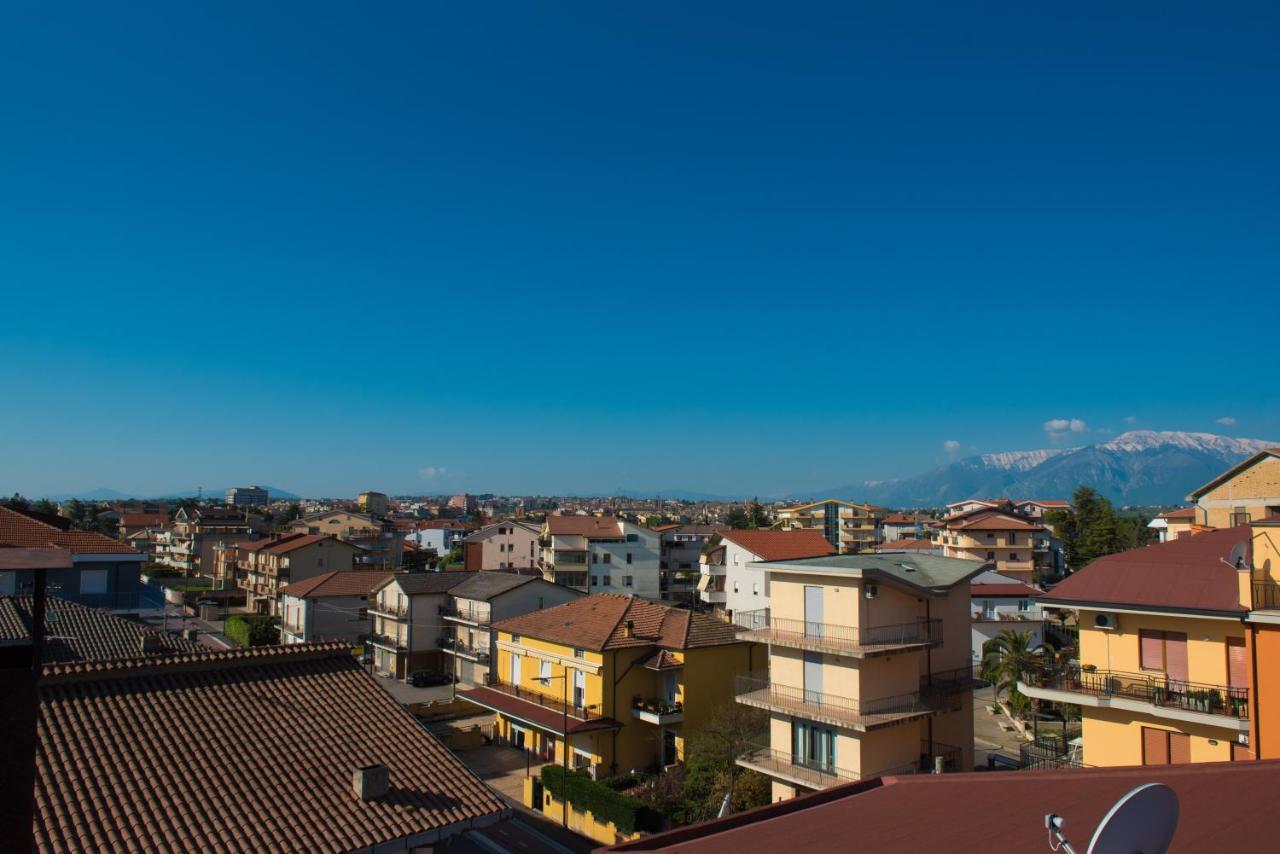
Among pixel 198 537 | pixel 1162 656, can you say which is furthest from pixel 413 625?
pixel 198 537

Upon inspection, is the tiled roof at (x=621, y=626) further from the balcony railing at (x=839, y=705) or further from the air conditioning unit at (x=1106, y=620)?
the air conditioning unit at (x=1106, y=620)

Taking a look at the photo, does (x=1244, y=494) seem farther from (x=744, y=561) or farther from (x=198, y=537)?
(x=198, y=537)

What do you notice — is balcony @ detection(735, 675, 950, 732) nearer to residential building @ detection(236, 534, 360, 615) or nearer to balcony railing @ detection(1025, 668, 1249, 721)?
balcony railing @ detection(1025, 668, 1249, 721)

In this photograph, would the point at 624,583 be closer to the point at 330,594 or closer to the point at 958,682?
the point at 330,594

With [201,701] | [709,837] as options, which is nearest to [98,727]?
[201,701]

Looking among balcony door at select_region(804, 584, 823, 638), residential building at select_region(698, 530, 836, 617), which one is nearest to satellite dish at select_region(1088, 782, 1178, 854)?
balcony door at select_region(804, 584, 823, 638)

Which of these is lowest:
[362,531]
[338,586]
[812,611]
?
[338,586]

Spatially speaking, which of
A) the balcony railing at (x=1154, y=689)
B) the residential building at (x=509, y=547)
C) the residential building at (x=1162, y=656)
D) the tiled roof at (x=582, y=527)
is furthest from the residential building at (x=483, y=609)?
the residential building at (x=1162, y=656)
